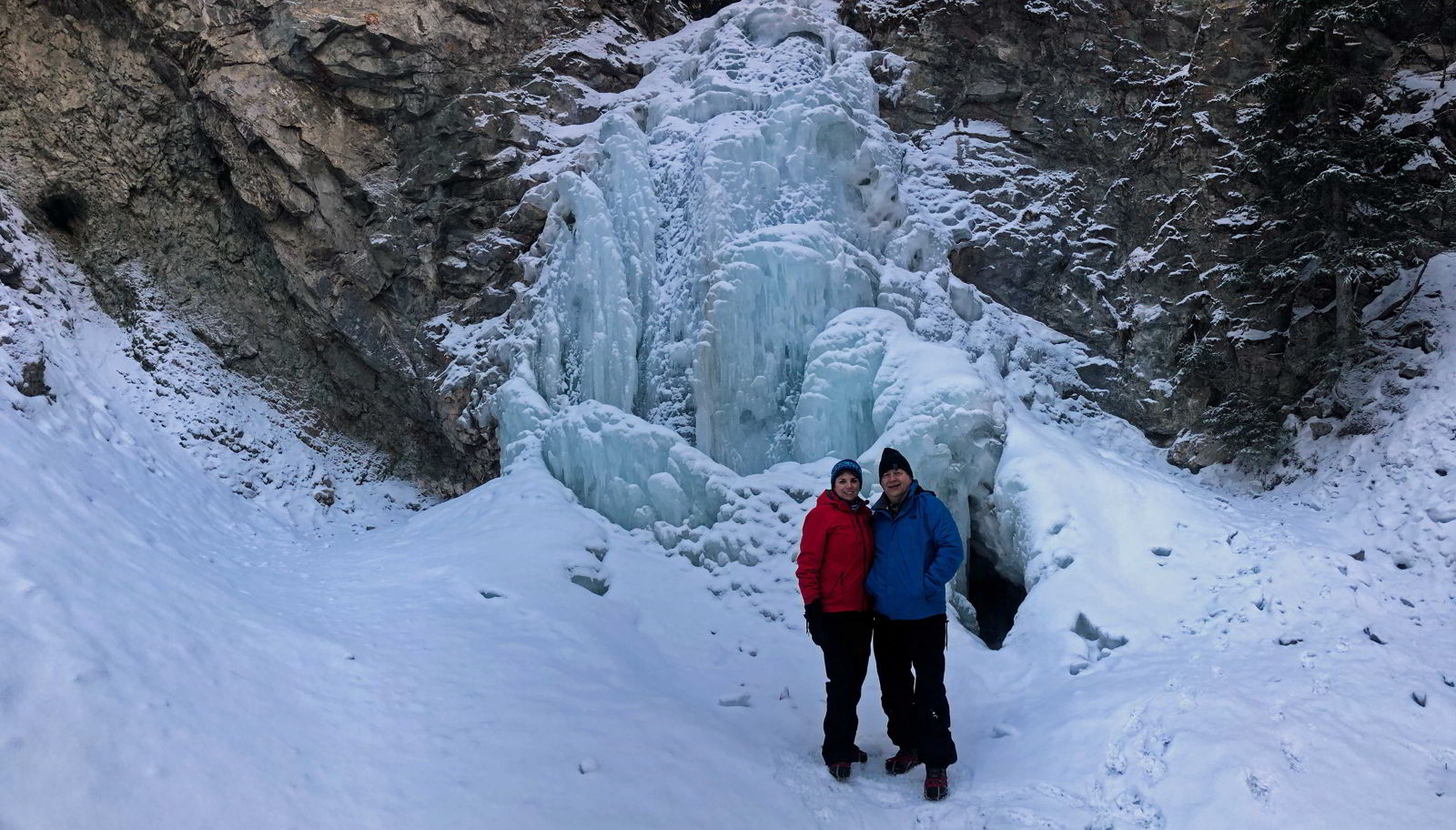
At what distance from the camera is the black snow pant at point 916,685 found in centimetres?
445

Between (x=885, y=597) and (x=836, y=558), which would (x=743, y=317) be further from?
(x=885, y=597)

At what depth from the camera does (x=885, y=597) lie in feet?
15.2

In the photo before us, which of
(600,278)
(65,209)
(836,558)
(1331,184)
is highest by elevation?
(1331,184)

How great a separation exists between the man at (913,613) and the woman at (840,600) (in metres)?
0.12

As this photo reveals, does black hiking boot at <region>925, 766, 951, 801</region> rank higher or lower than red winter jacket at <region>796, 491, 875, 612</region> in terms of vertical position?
lower

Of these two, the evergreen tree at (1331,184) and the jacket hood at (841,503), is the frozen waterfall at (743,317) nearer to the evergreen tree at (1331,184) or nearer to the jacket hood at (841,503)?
the evergreen tree at (1331,184)

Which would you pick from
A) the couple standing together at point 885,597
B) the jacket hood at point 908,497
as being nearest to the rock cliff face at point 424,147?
the jacket hood at point 908,497

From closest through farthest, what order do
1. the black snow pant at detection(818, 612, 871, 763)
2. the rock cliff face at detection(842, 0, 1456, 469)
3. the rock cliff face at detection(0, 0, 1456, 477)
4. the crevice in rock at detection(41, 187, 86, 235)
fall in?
the black snow pant at detection(818, 612, 871, 763), the rock cliff face at detection(842, 0, 1456, 469), the rock cliff face at detection(0, 0, 1456, 477), the crevice in rock at detection(41, 187, 86, 235)

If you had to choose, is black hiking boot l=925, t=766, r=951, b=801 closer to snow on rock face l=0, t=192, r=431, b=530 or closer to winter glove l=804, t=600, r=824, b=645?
winter glove l=804, t=600, r=824, b=645

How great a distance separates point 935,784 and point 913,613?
0.88 meters

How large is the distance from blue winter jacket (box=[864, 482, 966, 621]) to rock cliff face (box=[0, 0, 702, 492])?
7571 millimetres

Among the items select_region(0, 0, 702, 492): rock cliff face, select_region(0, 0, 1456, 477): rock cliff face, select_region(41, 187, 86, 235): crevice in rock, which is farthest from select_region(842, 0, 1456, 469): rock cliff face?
select_region(41, 187, 86, 235): crevice in rock

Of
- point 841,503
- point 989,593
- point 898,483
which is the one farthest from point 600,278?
point 898,483

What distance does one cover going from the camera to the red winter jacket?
4.66 meters
